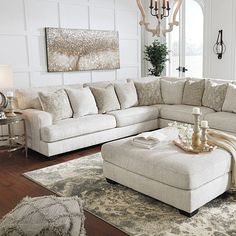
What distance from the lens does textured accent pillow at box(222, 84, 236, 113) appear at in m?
4.66

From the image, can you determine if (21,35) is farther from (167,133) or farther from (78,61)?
(167,133)

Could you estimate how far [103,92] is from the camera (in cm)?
512

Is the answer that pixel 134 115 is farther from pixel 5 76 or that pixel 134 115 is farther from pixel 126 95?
pixel 5 76

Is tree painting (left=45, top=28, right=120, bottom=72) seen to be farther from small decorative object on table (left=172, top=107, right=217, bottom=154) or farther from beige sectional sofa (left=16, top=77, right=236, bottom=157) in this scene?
small decorative object on table (left=172, top=107, right=217, bottom=154)

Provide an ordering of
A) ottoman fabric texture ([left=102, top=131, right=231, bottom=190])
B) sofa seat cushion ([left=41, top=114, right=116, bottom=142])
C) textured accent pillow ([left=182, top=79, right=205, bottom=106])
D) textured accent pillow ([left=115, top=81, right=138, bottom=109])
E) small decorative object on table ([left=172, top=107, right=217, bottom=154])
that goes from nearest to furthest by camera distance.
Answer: ottoman fabric texture ([left=102, top=131, right=231, bottom=190]), small decorative object on table ([left=172, top=107, right=217, bottom=154]), sofa seat cushion ([left=41, top=114, right=116, bottom=142]), textured accent pillow ([left=182, top=79, right=205, bottom=106]), textured accent pillow ([left=115, top=81, right=138, bottom=109])

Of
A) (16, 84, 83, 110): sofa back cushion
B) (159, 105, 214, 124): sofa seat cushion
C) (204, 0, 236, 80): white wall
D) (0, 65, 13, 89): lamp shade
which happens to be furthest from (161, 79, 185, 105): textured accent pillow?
(0, 65, 13, 89): lamp shade

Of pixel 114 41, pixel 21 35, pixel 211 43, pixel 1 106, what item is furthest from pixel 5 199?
pixel 211 43

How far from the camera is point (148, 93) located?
564 cm

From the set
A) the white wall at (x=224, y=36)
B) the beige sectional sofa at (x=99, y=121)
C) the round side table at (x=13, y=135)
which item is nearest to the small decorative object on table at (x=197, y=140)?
the beige sectional sofa at (x=99, y=121)

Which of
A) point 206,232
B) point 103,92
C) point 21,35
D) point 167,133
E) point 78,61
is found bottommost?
point 206,232

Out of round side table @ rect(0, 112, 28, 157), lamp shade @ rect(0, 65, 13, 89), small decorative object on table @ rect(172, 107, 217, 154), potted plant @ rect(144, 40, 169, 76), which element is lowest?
round side table @ rect(0, 112, 28, 157)

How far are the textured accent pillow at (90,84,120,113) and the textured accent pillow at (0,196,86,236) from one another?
2.97 metres

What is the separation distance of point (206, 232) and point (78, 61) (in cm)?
439

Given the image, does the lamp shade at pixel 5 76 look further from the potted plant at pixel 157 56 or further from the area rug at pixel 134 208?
the potted plant at pixel 157 56
